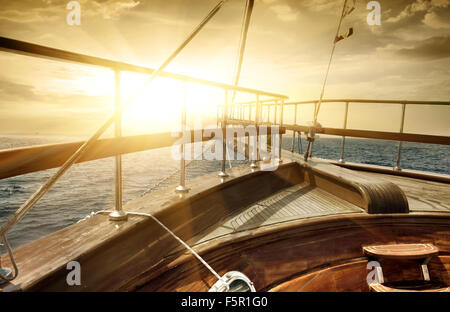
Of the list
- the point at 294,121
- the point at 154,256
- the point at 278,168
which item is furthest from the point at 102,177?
the point at 154,256

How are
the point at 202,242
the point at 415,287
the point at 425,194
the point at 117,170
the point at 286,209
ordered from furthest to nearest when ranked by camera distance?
the point at 425,194 → the point at 286,209 → the point at 415,287 → the point at 202,242 → the point at 117,170

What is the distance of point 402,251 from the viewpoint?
1.82m

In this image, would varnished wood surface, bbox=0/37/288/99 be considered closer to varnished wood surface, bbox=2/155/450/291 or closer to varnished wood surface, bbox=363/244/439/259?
varnished wood surface, bbox=2/155/450/291

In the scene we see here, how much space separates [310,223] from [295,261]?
299 millimetres

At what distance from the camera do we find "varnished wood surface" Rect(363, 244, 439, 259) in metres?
1.76

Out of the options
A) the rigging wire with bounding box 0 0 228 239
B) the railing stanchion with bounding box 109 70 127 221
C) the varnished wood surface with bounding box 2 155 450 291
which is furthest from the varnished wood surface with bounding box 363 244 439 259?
the rigging wire with bounding box 0 0 228 239

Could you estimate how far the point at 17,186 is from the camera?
8641 mm

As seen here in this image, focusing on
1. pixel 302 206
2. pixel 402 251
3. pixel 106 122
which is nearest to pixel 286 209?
pixel 302 206

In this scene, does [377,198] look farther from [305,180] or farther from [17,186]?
[17,186]

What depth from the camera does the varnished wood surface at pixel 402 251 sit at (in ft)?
A: 5.77

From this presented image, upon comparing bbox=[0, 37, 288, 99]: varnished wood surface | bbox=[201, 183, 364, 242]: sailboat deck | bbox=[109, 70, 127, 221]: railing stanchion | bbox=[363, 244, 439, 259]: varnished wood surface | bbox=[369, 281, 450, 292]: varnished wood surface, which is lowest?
bbox=[369, 281, 450, 292]: varnished wood surface

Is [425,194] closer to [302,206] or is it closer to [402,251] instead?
[402,251]

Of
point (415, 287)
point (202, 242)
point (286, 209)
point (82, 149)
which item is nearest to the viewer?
point (82, 149)

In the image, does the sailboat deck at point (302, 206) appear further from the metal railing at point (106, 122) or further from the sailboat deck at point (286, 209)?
the metal railing at point (106, 122)
